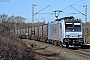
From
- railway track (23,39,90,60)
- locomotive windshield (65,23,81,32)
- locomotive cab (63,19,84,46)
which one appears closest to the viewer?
railway track (23,39,90,60)

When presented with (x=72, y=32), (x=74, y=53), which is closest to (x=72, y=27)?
(x=72, y=32)

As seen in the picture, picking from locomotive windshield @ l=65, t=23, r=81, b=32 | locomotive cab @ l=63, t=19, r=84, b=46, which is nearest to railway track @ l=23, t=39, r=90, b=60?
locomotive cab @ l=63, t=19, r=84, b=46

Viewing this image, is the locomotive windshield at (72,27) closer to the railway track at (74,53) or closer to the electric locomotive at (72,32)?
the electric locomotive at (72,32)

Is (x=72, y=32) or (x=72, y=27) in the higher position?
(x=72, y=27)

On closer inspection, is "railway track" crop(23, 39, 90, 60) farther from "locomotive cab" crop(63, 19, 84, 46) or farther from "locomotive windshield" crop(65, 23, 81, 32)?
"locomotive windshield" crop(65, 23, 81, 32)

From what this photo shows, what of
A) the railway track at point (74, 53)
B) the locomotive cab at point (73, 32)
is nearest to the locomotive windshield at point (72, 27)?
the locomotive cab at point (73, 32)

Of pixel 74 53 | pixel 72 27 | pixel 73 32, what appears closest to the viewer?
pixel 74 53

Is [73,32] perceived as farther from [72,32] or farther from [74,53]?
[74,53]

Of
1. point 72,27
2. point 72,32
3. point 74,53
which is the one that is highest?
→ point 72,27

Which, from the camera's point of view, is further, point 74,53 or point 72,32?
point 72,32

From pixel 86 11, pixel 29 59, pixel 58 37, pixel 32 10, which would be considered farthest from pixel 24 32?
pixel 29 59

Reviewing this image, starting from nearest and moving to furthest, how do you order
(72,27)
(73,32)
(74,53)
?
1. (74,53)
2. (73,32)
3. (72,27)

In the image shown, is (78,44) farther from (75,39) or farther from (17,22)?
(17,22)

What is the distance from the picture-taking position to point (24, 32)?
67.8m
